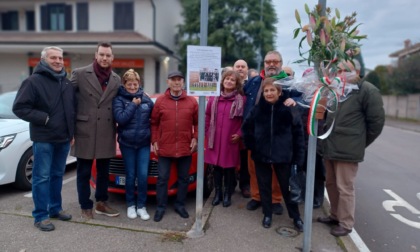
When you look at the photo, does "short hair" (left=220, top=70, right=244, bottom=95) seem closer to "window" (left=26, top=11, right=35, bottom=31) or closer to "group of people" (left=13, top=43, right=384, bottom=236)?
"group of people" (left=13, top=43, right=384, bottom=236)

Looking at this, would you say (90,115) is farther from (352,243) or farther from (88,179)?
(352,243)

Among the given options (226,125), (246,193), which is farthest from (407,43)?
(226,125)

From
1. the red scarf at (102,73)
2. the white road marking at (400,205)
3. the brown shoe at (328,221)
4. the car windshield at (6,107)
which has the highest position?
the red scarf at (102,73)

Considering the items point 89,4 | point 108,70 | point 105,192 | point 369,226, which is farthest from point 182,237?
point 89,4

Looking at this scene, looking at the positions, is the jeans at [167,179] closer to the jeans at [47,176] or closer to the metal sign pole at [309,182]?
the jeans at [47,176]

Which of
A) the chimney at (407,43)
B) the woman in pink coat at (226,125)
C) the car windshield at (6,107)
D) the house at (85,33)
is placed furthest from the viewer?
the chimney at (407,43)

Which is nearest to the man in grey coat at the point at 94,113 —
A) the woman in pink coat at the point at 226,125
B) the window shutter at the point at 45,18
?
the woman in pink coat at the point at 226,125

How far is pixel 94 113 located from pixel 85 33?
18.4 meters

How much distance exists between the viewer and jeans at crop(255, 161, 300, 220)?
3.90m

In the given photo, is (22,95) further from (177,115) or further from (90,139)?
(177,115)

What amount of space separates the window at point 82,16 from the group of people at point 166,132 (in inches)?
739

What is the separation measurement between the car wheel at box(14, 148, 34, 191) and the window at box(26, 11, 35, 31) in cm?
2112

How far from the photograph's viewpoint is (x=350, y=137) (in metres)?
3.67

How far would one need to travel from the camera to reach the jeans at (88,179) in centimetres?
396
